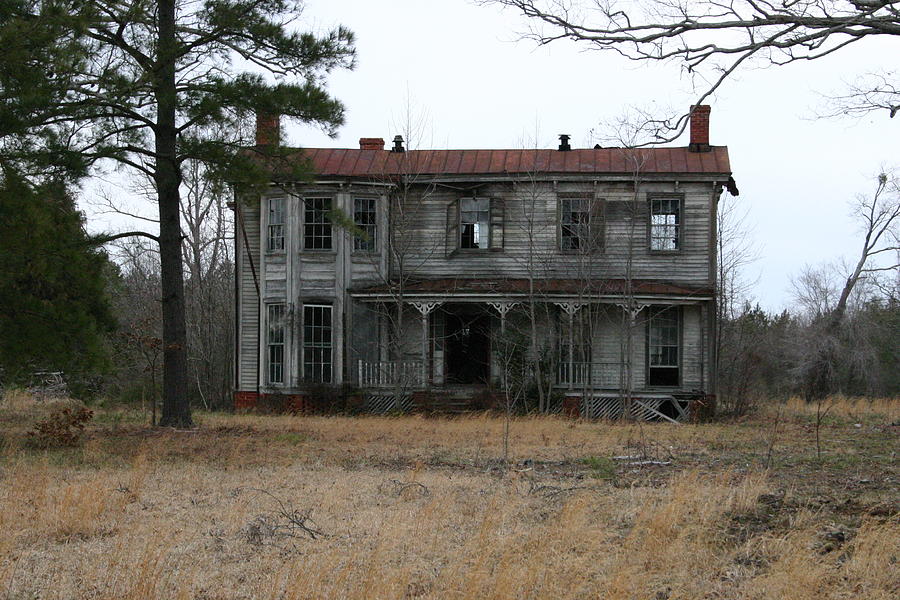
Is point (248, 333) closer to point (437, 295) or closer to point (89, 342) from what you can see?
point (437, 295)

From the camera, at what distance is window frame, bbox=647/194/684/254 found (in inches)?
927

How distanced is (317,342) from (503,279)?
4.94 metres

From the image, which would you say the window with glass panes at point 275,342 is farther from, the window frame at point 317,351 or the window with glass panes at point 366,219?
the window with glass panes at point 366,219

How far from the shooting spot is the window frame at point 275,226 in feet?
78.3

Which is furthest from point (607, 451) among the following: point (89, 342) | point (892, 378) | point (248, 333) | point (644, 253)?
point (892, 378)

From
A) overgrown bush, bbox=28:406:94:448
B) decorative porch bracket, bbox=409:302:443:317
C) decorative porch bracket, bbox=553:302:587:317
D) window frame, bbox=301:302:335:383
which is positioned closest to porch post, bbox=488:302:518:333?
decorative porch bracket, bbox=553:302:587:317

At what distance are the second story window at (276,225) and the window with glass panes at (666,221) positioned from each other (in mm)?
9310

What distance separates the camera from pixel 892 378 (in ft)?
127

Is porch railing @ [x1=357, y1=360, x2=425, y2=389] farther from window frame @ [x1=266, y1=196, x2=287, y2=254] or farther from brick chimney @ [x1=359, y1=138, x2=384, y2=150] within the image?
brick chimney @ [x1=359, y1=138, x2=384, y2=150]

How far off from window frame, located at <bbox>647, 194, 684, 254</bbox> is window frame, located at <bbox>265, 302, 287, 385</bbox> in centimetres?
932

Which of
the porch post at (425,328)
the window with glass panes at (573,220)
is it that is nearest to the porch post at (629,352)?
the window with glass panes at (573,220)

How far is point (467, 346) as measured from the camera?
25.3 m

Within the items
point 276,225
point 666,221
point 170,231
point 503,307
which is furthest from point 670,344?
point 170,231

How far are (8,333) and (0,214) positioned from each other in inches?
69.5
